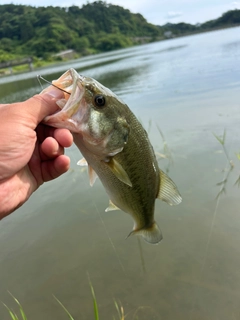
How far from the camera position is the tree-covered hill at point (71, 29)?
102250 mm

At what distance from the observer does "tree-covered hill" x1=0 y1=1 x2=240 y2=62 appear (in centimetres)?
10225

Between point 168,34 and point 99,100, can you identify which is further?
point 168,34

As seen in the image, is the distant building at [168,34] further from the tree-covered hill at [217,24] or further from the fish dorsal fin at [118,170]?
the fish dorsal fin at [118,170]

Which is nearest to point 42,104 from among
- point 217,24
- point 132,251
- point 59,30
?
point 132,251

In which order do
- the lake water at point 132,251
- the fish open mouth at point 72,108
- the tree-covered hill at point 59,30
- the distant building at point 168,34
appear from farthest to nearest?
the distant building at point 168,34 → the tree-covered hill at point 59,30 → the lake water at point 132,251 → the fish open mouth at point 72,108

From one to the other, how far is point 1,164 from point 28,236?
3.13m

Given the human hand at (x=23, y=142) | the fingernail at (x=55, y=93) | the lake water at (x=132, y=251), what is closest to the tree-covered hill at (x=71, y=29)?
the lake water at (x=132, y=251)

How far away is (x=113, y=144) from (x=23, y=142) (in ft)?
2.38

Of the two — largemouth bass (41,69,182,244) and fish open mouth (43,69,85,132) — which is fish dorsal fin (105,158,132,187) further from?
fish open mouth (43,69,85,132)

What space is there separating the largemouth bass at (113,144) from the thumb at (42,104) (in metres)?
0.11

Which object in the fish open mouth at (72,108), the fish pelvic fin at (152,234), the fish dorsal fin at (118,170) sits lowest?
the fish pelvic fin at (152,234)

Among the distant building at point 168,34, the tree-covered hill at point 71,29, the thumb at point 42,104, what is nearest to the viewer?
the thumb at point 42,104

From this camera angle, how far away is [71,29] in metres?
123

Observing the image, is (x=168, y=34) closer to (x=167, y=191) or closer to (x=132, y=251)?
(x=132, y=251)
